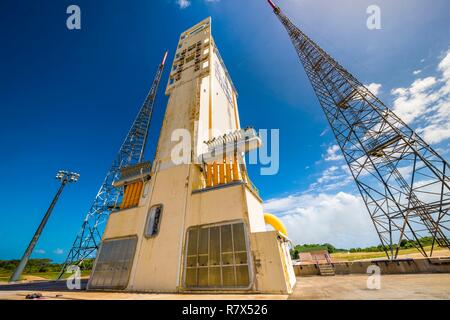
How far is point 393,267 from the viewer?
41.4 ft

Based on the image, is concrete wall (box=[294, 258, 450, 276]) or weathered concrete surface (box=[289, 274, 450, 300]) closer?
weathered concrete surface (box=[289, 274, 450, 300])

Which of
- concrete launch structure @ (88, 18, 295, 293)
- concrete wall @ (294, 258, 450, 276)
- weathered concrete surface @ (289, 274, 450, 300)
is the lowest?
weathered concrete surface @ (289, 274, 450, 300)

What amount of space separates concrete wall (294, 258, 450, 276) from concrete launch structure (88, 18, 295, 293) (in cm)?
735

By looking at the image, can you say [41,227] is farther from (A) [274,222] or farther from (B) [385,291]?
(B) [385,291]

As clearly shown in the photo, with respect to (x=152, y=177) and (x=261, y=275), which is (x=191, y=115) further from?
(x=261, y=275)

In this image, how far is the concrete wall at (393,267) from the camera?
11.2 metres

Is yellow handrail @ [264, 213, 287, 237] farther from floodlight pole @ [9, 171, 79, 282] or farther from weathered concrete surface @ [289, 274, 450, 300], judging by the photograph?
floodlight pole @ [9, 171, 79, 282]

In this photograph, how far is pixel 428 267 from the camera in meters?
11.5

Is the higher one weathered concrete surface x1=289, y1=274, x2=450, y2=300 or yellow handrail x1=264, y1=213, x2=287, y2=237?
yellow handrail x1=264, y1=213, x2=287, y2=237

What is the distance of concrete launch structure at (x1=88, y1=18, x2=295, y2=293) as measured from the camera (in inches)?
311

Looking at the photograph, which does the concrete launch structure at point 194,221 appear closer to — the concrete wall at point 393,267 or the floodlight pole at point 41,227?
the concrete wall at point 393,267

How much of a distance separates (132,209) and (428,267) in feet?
65.6

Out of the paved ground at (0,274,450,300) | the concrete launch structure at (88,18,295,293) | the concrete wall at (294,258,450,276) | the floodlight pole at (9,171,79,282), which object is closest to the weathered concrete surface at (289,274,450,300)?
the paved ground at (0,274,450,300)

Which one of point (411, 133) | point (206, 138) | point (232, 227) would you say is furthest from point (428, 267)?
point (206, 138)
